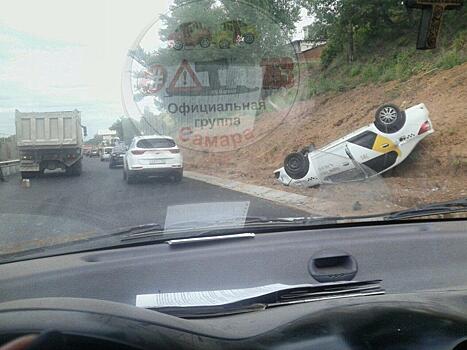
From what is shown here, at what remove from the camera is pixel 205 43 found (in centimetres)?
494

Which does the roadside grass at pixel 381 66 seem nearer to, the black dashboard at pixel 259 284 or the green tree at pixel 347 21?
the green tree at pixel 347 21

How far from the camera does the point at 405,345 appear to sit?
241 cm

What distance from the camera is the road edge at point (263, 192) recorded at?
509 cm

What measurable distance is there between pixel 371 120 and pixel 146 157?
6.85 ft

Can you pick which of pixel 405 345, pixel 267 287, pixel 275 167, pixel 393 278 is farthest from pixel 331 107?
pixel 405 345

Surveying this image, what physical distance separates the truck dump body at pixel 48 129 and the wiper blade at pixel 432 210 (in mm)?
2571

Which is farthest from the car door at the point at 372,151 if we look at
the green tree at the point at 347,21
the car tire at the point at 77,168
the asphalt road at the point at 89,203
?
the car tire at the point at 77,168

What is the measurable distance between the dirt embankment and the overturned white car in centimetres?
7

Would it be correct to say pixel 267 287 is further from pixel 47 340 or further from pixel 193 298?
pixel 47 340

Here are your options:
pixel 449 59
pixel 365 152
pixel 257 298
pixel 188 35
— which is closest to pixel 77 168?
pixel 188 35

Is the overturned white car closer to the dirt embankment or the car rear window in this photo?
the dirt embankment

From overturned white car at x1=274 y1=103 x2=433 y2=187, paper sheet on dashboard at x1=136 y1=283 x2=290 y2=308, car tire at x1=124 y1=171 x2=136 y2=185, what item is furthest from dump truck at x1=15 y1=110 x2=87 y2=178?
overturned white car at x1=274 y1=103 x2=433 y2=187

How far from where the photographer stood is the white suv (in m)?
5.02

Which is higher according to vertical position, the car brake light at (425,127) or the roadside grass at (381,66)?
the roadside grass at (381,66)
